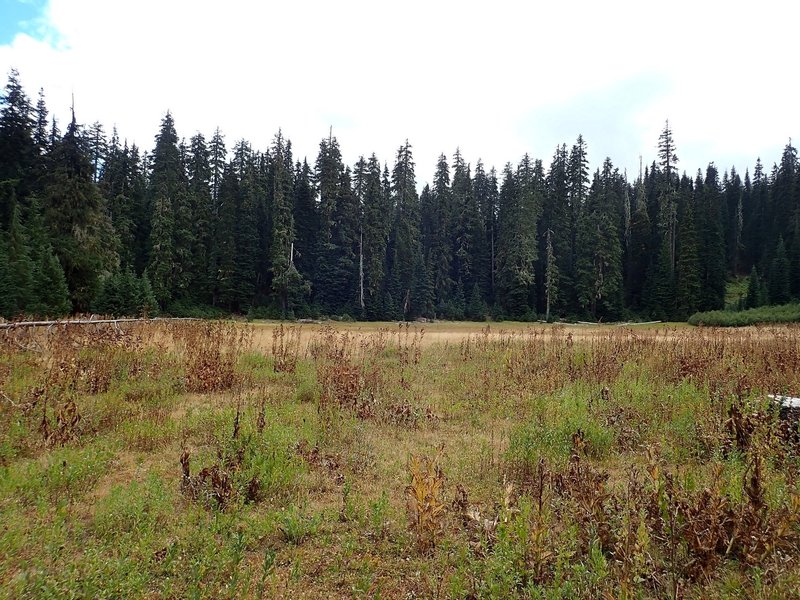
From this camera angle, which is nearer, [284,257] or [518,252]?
[284,257]

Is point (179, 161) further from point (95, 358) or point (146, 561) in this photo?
point (146, 561)

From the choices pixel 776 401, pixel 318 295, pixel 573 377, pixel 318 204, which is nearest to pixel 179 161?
pixel 318 204

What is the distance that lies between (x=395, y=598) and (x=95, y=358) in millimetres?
8646

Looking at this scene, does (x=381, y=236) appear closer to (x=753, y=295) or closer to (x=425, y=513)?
(x=753, y=295)

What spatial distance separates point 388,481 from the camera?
5.18 m

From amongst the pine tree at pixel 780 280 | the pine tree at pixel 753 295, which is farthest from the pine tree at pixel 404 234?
the pine tree at pixel 780 280

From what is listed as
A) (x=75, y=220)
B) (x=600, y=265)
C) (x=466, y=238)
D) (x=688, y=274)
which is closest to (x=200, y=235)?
(x=75, y=220)

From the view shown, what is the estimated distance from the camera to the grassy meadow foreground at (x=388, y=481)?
3246 millimetres

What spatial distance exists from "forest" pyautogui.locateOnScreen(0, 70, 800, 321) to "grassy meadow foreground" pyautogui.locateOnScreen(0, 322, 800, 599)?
96.6 feet

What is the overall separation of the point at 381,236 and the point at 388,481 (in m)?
40.8

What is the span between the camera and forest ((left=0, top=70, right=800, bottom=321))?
40188 mm

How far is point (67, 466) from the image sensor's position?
191 inches

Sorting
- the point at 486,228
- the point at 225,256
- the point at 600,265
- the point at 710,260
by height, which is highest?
the point at 486,228

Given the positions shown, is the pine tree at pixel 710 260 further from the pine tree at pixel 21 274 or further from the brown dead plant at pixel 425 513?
the pine tree at pixel 21 274
